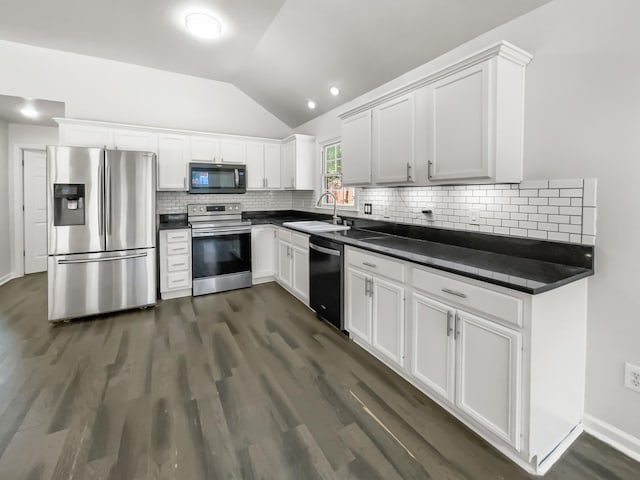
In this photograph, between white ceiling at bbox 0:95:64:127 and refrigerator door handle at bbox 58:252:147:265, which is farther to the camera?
white ceiling at bbox 0:95:64:127

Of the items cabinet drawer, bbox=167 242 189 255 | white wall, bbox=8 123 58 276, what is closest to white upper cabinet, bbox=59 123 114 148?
cabinet drawer, bbox=167 242 189 255

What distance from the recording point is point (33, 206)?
518 centimetres

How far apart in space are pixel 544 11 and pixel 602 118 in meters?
0.79

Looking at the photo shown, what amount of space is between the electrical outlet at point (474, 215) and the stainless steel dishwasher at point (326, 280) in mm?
1091

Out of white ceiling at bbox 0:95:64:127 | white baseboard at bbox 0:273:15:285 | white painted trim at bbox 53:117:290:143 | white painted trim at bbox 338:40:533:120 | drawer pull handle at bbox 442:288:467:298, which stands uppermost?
white ceiling at bbox 0:95:64:127

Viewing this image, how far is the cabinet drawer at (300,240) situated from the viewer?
375cm

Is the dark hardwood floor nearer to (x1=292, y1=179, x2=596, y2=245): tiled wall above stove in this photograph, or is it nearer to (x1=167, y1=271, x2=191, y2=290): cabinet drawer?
(x1=167, y1=271, x2=191, y2=290): cabinet drawer

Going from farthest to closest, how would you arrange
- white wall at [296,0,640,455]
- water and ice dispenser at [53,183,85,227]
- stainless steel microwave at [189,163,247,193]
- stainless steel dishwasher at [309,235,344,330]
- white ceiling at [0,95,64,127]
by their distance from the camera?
1. stainless steel microwave at [189,163,247,193]
2. white ceiling at [0,95,64,127]
3. water and ice dispenser at [53,183,85,227]
4. stainless steel dishwasher at [309,235,344,330]
5. white wall at [296,0,640,455]

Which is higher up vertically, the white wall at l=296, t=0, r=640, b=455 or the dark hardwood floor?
the white wall at l=296, t=0, r=640, b=455

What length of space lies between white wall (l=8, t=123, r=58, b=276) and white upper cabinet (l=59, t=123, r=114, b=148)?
6.17 feet

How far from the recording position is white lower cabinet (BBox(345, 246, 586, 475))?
1.53 meters

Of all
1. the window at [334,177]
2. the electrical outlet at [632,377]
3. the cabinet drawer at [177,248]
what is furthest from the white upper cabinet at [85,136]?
the electrical outlet at [632,377]

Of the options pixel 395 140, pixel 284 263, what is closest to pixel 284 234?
pixel 284 263

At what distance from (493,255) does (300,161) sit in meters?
3.25
